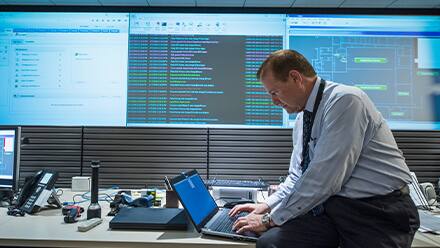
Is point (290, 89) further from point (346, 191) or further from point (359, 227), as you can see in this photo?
point (359, 227)

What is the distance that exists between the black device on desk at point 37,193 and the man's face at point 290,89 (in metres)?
1.38

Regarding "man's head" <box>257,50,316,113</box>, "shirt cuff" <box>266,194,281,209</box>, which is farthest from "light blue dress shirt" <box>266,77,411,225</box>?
"shirt cuff" <box>266,194,281,209</box>

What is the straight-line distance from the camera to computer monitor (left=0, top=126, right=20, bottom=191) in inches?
82.7

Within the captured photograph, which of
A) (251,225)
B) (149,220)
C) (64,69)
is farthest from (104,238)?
(64,69)

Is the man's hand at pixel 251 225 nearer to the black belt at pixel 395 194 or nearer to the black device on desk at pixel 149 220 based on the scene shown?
the black device on desk at pixel 149 220

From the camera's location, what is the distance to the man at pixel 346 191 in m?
1.26

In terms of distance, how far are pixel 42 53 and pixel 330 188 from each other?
247 cm

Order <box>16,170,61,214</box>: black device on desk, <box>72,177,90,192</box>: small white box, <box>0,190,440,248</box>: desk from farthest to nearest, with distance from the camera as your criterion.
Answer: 1. <box>72,177,90,192</box>: small white box
2. <box>16,170,61,214</box>: black device on desk
3. <box>0,190,440,248</box>: desk

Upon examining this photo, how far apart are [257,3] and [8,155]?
84.0 inches

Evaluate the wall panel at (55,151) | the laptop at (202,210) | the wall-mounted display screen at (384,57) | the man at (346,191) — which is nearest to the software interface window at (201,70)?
the wall-mounted display screen at (384,57)

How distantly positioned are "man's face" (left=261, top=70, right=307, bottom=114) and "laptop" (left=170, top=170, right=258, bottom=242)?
2.07 feet

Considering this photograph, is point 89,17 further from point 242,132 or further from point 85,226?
point 85,226

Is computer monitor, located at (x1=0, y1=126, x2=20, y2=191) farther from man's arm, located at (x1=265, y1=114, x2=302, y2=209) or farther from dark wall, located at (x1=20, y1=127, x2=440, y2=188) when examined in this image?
man's arm, located at (x1=265, y1=114, x2=302, y2=209)

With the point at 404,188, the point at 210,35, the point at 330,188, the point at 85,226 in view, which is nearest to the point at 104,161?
the point at 85,226
